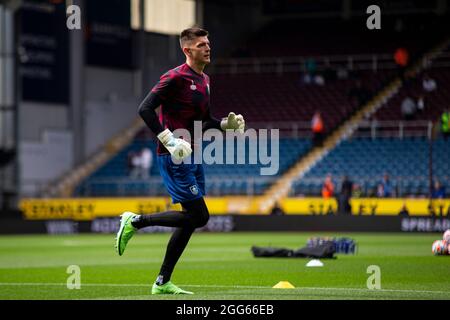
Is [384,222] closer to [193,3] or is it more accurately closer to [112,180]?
[112,180]

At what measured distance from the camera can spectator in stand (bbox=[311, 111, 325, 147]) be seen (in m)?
39.3

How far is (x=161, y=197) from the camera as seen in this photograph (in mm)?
37156

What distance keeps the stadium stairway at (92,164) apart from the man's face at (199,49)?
95.6ft

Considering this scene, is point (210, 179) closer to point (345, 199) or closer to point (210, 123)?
point (345, 199)

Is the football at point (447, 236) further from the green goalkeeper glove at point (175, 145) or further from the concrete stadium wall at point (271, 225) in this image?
the concrete stadium wall at point (271, 225)

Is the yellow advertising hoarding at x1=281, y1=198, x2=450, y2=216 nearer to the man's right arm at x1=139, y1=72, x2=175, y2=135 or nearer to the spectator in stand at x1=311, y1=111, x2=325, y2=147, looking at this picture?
the spectator in stand at x1=311, y1=111, x2=325, y2=147

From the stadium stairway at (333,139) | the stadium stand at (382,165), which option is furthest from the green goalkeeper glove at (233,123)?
the stadium stairway at (333,139)

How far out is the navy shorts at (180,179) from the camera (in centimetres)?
1166

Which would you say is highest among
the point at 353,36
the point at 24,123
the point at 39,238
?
the point at 353,36

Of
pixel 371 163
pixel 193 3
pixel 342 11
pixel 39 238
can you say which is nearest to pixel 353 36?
pixel 342 11

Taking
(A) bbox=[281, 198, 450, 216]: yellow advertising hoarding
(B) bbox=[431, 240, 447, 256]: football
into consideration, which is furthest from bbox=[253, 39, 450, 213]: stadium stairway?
(B) bbox=[431, 240, 447, 256]: football

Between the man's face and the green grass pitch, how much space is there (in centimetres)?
259

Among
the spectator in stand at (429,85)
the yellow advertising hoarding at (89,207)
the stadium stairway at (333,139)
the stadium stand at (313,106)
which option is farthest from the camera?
the spectator in stand at (429,85)

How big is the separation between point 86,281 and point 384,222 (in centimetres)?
1852
